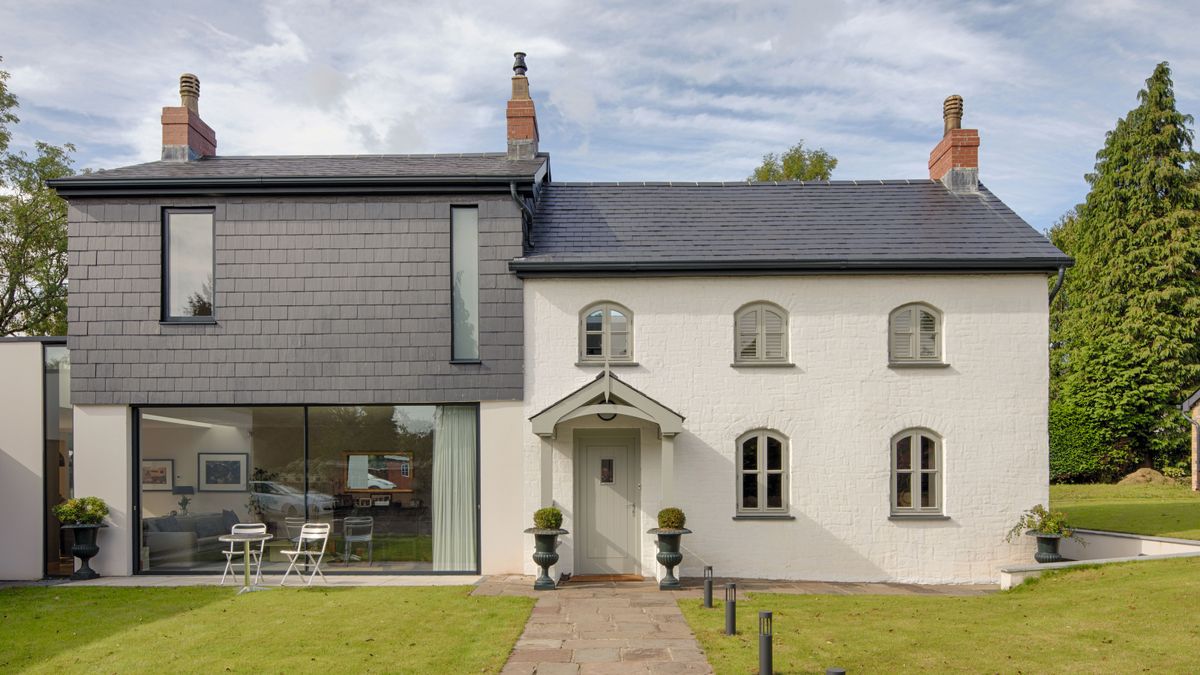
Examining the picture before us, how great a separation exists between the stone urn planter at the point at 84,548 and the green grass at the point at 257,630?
0.70 metres

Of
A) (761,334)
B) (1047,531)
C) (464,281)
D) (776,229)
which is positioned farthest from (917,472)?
(464,281)

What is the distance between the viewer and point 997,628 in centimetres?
976

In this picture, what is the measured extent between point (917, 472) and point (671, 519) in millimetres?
4372

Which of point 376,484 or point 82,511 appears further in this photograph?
point 376,484

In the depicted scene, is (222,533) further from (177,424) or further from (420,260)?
(420,260)

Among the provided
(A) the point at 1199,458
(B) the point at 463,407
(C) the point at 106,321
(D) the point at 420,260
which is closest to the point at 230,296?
(C) the point at 106,321

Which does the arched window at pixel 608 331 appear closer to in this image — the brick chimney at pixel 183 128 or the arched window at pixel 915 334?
the arched window at pixel 915 334

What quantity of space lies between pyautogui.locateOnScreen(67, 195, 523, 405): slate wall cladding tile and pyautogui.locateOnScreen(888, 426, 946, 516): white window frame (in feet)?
21.0

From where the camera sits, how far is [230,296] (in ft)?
44.7

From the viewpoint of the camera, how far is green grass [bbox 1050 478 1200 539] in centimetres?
1584

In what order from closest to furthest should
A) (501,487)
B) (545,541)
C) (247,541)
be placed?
(247,541) < (545,541) < (501,487)

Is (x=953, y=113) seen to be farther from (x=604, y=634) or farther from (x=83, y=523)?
(x=83, y=523)

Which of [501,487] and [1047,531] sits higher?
[501,487]

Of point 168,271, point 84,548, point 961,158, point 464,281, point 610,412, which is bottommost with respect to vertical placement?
point 84,548
